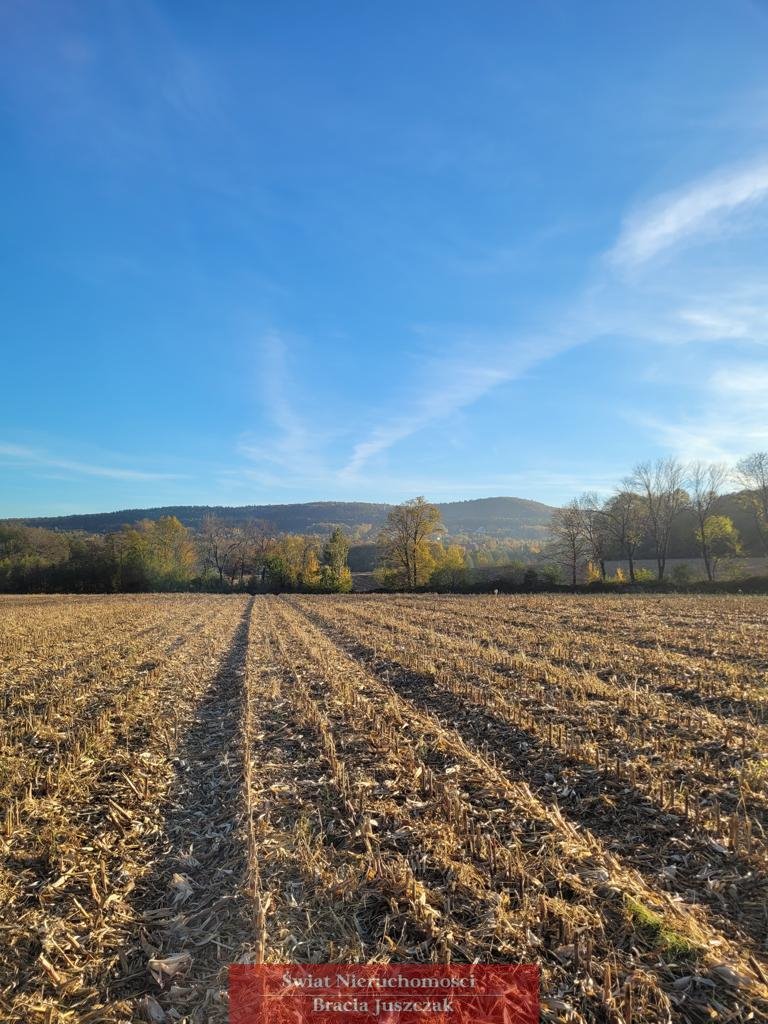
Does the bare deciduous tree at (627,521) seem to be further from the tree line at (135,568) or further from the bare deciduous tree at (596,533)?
the tree line at (135,568)

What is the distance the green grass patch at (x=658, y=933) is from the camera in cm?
424

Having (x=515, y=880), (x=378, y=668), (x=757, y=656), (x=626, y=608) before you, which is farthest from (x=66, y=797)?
(x=626, y=608)

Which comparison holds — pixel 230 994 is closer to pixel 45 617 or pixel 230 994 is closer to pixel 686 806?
pixel 686 806

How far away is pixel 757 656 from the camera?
607 inches

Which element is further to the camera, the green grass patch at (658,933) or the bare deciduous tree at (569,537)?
the bare deciduous tree at (569,537)

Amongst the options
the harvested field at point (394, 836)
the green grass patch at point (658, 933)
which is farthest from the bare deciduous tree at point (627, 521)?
the green grass patch at point (658, 933)

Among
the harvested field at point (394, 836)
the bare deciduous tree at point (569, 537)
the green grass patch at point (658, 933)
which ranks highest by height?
the bare deciduous tree at point (569, 537)

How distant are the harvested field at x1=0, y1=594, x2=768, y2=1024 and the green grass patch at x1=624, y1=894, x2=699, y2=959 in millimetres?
20

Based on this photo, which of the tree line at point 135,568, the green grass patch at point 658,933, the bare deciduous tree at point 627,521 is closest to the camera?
the green grass patch at point 658,933

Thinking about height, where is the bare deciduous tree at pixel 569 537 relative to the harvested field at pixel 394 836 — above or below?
above

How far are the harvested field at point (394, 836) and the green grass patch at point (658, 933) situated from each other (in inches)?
0.8

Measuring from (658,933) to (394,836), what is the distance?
2886 millimetres

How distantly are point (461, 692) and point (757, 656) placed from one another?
31.9ft

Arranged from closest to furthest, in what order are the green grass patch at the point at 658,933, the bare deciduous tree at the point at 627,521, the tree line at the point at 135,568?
the green grass patch at the point at 658,933
the bare deciduous tree at the point at 627,521
the tree line at the point at 135,568
